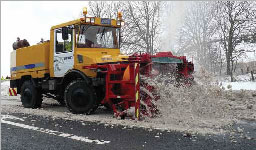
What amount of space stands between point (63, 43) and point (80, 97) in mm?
1716

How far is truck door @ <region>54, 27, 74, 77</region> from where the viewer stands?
759 cm

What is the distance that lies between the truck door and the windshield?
29cm

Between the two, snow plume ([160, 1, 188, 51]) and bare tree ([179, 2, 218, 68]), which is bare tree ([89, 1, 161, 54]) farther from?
bare tree ([179, 2, 218, 68])

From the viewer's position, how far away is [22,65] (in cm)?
955

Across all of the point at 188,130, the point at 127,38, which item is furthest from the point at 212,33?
the point at 188,130

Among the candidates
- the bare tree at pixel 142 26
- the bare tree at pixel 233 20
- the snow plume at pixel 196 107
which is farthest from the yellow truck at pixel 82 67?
the bare tree at pixel 233 20

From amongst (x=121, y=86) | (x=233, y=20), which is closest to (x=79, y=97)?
(x=121, y=86)

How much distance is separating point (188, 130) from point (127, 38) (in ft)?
63.0

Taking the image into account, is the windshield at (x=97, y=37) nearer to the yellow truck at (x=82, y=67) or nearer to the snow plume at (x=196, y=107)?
the yellow truck at (x=82, y=67)

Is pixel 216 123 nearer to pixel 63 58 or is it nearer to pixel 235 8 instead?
pixel 63 58

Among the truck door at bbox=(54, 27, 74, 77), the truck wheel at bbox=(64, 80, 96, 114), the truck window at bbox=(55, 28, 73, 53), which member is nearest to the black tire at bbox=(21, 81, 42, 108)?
the truck door at bbox=(54, 27, 74, 77)

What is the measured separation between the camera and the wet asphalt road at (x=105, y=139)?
13.5ft

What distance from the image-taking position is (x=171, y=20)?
69.9ft

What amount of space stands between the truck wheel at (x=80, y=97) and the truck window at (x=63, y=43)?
3.40 ft
